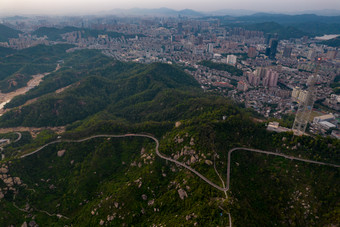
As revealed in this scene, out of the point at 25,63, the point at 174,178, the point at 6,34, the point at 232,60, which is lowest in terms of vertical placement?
the point at 25,63

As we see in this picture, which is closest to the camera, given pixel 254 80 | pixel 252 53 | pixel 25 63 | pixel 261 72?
pixel 254 80

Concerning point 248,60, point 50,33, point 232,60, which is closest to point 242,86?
point 232,60

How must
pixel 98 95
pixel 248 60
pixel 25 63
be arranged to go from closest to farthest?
pixel 98 95 → pixel 25 63 → pixel 248 60

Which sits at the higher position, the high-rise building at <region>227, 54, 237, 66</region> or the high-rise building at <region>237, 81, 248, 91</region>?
the high-rise building at <region>227, 54, 237, 66</region>

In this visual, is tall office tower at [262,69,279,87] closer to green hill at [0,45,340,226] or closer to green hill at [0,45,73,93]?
green hill at [0,45,340,226]

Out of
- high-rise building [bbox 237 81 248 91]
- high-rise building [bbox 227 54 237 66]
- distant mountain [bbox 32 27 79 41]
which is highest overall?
distant mountain [bbox 32 27 79 41]

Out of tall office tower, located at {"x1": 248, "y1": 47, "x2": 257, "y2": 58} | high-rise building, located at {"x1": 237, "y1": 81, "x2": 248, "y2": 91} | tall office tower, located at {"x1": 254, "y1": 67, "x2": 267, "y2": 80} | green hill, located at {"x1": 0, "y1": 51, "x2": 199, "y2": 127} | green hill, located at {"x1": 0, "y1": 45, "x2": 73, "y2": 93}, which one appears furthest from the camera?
tall office tower, located at {"x1": 248, "y1": 47, "x2": 257, "y2": 58}

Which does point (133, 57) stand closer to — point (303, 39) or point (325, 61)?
point (325, 61)

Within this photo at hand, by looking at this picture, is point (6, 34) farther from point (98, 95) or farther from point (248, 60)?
point (248, 60)

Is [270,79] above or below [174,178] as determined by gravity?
below

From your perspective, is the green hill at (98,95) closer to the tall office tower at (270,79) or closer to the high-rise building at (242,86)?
the high-rise building at (242,86)

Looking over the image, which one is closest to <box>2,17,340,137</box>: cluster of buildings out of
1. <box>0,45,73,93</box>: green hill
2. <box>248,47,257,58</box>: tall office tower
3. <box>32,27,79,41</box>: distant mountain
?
<box>248,47,257,58</box>: tall office tower
